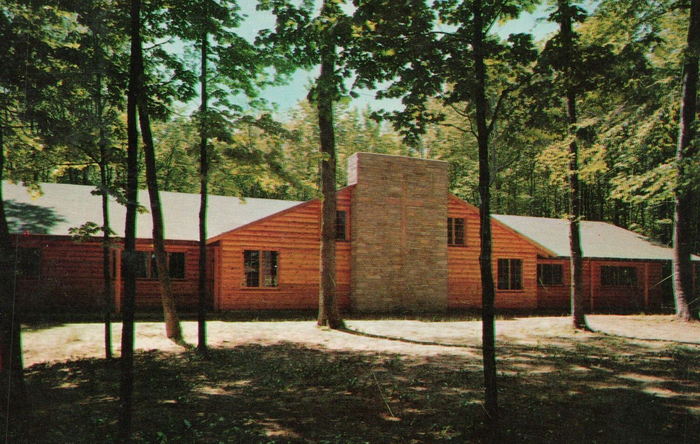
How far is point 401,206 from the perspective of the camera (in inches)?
850

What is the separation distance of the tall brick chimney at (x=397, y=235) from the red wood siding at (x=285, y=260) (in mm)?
686

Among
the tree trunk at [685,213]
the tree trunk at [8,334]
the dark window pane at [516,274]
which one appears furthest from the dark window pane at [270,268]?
the tree trunk at [685,213]

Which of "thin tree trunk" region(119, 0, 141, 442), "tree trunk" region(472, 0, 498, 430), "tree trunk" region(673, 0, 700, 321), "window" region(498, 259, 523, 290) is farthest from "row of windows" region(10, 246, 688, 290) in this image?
"tree trunk" region(472, 0, 498, 430)

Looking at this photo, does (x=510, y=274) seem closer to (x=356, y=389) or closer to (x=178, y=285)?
(x=178, y=285)

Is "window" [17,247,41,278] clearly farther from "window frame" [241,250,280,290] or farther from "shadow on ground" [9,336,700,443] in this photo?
"shadow on ground" [9,336,700,443]

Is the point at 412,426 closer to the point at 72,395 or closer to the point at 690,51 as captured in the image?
the point at 72,395

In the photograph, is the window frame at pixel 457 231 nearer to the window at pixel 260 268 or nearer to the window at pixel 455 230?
the window at pixel 455 230

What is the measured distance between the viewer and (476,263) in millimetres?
23062

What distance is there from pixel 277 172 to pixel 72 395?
636 cm

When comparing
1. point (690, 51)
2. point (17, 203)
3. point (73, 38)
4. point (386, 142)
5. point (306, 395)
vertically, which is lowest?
point (306, 395)

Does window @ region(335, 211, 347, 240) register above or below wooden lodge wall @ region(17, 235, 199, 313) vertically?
above

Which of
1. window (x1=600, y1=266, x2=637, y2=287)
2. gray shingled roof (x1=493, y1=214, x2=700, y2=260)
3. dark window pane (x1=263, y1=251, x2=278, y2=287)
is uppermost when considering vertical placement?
gray shingled roof (x1=493, y1=214, x2=700, y2=260)

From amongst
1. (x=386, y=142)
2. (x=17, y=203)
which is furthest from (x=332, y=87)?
(x=386, y=142)

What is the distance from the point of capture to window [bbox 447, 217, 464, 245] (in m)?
23.1
